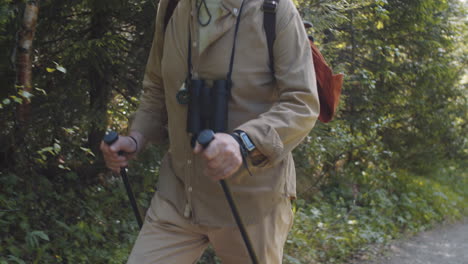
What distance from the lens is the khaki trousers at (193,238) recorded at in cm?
229

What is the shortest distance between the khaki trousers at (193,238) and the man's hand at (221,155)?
0.56m

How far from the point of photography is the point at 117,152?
233 cm

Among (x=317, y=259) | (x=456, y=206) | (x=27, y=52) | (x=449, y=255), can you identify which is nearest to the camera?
(x=27, y=52)

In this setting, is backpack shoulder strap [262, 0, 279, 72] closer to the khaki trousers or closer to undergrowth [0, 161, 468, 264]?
the khaki trousers

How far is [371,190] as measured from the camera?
9211mm

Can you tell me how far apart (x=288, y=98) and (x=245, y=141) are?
32 centimetres

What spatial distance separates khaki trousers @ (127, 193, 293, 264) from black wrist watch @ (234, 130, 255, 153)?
1.69 feet

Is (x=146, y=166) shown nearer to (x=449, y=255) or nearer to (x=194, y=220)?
(x=194, y=220)

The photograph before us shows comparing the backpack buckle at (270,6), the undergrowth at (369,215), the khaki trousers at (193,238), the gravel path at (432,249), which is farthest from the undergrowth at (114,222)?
the backpack buckle at (270,6)

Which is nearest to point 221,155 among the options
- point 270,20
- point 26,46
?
point 270,20

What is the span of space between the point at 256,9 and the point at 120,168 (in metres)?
0.96

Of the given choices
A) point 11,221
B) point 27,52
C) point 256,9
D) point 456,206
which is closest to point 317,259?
point 11,221

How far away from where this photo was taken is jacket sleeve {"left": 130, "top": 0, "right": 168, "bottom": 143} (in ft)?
8.63

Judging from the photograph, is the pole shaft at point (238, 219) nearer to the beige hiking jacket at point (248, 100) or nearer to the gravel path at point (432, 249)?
the beige hiking jacket at point (248, 100)
